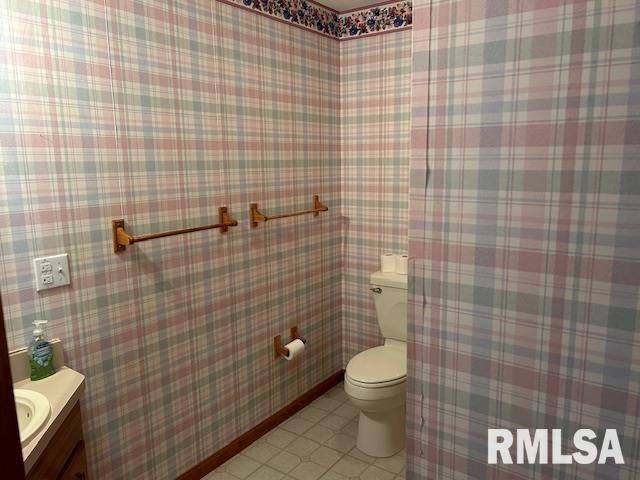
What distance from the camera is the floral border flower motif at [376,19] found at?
268 centimetres

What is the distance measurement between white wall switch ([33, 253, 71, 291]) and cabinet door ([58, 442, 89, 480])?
0.53m

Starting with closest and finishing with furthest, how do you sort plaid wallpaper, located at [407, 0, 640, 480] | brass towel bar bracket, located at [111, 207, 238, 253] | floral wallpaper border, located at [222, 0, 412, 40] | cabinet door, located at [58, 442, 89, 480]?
plaid wallpaper, located at [407, 0, 640, 480], cabinet door, located at [58, 442, 89, 480], brass towel bar bracket, located at [111, 207, 238, 253], floral wallpaper border, located at [222, 0, 412, 40]

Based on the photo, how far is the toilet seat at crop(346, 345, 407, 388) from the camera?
7.59ft

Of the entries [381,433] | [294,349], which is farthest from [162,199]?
[381,433]

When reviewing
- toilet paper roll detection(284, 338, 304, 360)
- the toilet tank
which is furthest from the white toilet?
toilet paper roll detection(284, 338, 304, 360)

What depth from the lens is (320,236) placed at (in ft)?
9.49

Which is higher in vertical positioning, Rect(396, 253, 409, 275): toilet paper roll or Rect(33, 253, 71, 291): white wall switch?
Rect(33, 253, 71, 291): white wall switch

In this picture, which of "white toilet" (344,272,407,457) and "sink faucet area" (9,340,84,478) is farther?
"white toilet" (344,272,407,457)

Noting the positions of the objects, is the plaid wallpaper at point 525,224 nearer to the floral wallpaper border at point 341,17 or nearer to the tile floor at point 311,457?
the tile floor at point 311,457

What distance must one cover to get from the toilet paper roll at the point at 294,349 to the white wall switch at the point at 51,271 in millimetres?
1267

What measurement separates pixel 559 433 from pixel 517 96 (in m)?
0.76

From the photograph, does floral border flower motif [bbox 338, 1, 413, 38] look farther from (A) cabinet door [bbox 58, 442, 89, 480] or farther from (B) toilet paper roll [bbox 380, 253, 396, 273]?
(A) cabinet door [bbox 58, 442, 89, 480]

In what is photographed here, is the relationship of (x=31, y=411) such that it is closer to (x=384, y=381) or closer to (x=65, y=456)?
(x=65, y=456)

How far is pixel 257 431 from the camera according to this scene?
2.55m
